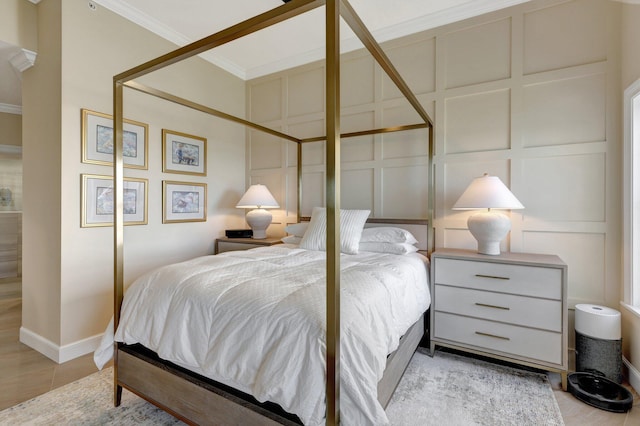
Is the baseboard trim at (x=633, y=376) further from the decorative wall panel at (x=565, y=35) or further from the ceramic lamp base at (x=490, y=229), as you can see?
the decorative wall panel at (x=565, y=35)

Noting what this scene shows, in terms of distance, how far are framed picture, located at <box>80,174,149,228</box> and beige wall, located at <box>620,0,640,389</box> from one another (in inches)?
153

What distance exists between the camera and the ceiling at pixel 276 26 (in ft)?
8.68

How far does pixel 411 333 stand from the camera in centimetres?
200

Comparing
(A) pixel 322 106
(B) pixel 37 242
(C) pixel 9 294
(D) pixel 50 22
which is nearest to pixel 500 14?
(A) pixel 322 106

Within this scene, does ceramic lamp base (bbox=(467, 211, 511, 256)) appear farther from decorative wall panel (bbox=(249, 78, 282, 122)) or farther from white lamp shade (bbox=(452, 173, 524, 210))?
decorative wall panel (bbox=(249, 78, 282, 122))

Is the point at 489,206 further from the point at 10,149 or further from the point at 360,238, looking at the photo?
the point at 10,149

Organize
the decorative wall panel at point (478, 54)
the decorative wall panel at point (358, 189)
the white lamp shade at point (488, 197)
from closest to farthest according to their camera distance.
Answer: the white lamp shade at point (488, 197)
the decorative wall panel at point (478, 54)
the decorative wall panel at point (358, 189)

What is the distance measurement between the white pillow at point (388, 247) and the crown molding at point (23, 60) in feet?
10.3

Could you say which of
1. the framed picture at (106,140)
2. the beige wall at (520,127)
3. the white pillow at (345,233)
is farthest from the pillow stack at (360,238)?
the framed picture at (106,140)

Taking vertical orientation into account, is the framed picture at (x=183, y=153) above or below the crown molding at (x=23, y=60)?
below

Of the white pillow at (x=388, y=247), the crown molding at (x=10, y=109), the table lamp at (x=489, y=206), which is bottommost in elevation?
the white pillow at (x=388, y=247)

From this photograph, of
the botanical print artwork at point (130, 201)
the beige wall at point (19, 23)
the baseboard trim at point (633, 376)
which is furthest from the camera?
the botanical print artwork at point (130, 201)

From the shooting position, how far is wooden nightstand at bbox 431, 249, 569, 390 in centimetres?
194

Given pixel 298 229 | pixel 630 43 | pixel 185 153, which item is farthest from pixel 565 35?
pixel 185 153
